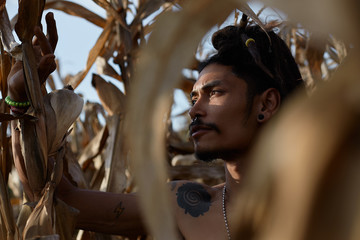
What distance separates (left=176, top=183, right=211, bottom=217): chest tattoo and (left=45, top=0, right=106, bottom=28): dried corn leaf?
0.73m

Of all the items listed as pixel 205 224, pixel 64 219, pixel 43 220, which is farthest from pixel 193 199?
pixel 43 220

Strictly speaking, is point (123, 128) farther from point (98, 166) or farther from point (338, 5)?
point (338, 5)

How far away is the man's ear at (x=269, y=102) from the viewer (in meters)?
1.46

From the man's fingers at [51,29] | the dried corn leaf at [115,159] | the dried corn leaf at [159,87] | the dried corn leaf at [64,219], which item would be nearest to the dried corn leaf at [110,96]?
the dried corn leaf at [115,159]

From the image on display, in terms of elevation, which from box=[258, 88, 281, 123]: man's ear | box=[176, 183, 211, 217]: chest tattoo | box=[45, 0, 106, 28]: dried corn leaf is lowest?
box=[176, 183, 211, 217]: chest tattoo

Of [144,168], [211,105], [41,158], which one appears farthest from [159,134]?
[211,105]

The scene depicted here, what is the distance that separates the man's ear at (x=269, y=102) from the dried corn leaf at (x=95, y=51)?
1.99 ft

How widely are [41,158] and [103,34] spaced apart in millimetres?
889

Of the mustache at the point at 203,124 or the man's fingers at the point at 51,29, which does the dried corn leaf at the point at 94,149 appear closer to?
the mustache at the point at 203,124

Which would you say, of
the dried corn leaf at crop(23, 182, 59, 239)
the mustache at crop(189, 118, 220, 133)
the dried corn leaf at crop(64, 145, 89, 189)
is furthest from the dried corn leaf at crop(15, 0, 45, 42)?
the mustache at crop(189, 118, 220, 133)

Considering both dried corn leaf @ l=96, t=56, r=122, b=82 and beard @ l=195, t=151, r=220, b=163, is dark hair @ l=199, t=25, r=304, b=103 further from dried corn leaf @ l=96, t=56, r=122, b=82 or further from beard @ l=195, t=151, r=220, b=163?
dried corn leaf @ l=96, t=56, r=122, b=82

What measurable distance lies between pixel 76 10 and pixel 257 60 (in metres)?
0.75

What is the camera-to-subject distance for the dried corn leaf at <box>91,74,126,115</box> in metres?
1.68

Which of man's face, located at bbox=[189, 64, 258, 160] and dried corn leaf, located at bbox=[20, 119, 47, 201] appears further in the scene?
man's face, located at bbox=[189, 64, 258, 160]
